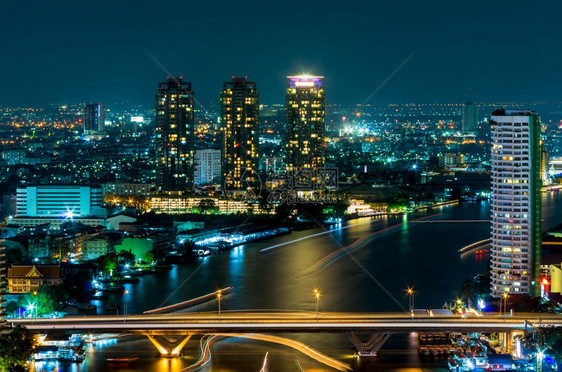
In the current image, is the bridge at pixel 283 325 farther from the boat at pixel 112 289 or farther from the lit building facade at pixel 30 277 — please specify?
the boat at pixel 112 289

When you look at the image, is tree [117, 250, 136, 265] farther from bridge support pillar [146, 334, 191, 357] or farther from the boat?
bridge support pillar [146, 334, 191, 357]

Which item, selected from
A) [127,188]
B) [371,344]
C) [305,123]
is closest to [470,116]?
[305,123]

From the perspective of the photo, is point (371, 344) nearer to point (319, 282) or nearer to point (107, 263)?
point (319, 282)

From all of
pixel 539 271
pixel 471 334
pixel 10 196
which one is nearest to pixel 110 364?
pixel 471 334

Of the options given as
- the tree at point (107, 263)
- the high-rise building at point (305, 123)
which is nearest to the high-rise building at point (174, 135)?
the high-rise building at point (305, 123)

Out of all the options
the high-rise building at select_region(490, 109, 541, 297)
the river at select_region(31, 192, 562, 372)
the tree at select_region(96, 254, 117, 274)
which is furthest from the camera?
the tree at select_region(96, 254, 117, 274)

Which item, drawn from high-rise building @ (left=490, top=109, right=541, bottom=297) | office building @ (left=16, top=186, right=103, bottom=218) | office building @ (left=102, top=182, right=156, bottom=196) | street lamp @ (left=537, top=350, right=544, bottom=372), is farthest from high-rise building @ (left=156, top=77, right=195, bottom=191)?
street lamp @ (left=537, top=350, right=544, bottom=372)
